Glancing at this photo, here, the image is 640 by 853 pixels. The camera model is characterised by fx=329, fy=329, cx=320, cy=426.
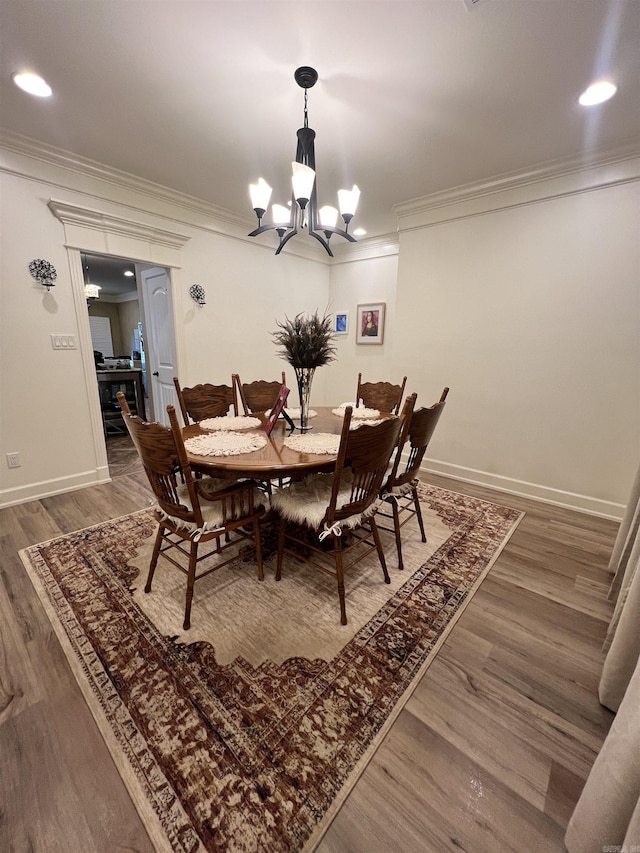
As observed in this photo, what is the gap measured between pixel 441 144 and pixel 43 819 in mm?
3755

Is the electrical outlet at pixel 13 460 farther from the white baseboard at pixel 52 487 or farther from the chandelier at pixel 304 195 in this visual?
the chandelier at pixel 304 195

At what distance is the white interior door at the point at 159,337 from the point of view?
3541mm

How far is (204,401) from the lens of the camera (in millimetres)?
2625

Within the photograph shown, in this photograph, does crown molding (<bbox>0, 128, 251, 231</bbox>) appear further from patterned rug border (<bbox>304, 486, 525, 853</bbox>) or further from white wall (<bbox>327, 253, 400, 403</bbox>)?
patterned rug border (<bbox>304, 486, 525, 853</bbox>)

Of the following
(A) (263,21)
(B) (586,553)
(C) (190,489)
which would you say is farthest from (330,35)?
(B) (586,553)

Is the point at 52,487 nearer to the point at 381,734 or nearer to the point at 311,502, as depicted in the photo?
the point at 311,502

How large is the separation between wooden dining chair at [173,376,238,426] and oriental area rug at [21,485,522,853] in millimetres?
940

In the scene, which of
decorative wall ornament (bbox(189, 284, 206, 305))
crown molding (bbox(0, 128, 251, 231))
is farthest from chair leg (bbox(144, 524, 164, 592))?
crown molding (bbox(0, 128, 251, 231))

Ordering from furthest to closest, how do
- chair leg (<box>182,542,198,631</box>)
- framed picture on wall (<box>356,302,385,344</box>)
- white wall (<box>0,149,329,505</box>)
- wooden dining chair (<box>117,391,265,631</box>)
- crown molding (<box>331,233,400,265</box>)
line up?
framed picture on wall (<box>356,302,385,344</box>), crown molding (<box>331,233,400,265</box>), white wall (<box>0,149,329,505</box>), chair leg (<box>182,542,198,631</box>), wooden dining chair (<box>117,391,265,631</box>)

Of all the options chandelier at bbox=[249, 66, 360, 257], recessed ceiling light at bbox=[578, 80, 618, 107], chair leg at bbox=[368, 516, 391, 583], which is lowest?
chair leg at bbox=[368, 516, 391, 583]

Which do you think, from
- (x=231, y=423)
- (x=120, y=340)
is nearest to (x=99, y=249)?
(x=231, y=423)

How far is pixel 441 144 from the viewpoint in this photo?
2.31m

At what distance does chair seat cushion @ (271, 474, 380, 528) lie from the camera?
1610 mm

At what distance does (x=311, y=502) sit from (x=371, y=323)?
3.40 metres
